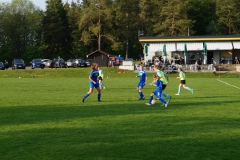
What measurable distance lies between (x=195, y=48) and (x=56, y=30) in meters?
41.0

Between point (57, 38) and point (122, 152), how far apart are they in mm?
91319

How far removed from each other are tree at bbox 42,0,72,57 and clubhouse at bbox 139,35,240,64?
35.5 meters

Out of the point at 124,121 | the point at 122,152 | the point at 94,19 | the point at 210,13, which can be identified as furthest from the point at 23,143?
the point at 210,13

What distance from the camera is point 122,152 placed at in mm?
8977

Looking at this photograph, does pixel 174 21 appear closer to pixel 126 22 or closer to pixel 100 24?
pixel 126 22

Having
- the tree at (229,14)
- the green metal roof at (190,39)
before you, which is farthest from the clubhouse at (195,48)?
the tree at (229,14)

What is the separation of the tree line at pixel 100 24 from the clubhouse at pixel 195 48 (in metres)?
24.9

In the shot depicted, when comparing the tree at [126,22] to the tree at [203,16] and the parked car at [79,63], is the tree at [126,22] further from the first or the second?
the parked car at [79,63]

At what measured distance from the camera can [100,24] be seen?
90812mm

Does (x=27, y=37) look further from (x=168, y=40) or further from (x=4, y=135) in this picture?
(x=4, y=135)

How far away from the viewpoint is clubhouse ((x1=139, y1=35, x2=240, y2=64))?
6288cm

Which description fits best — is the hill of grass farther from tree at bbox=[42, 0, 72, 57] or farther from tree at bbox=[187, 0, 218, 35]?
tree at bbox=[187, 0, 218, 35]

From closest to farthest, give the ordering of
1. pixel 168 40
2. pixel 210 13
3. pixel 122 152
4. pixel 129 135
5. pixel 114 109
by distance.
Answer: pixel 122 152, pixel 129 135, pixel 114 109, pixel 168 40, pixel 210 13

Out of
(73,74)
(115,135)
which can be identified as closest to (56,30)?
(73,74)
